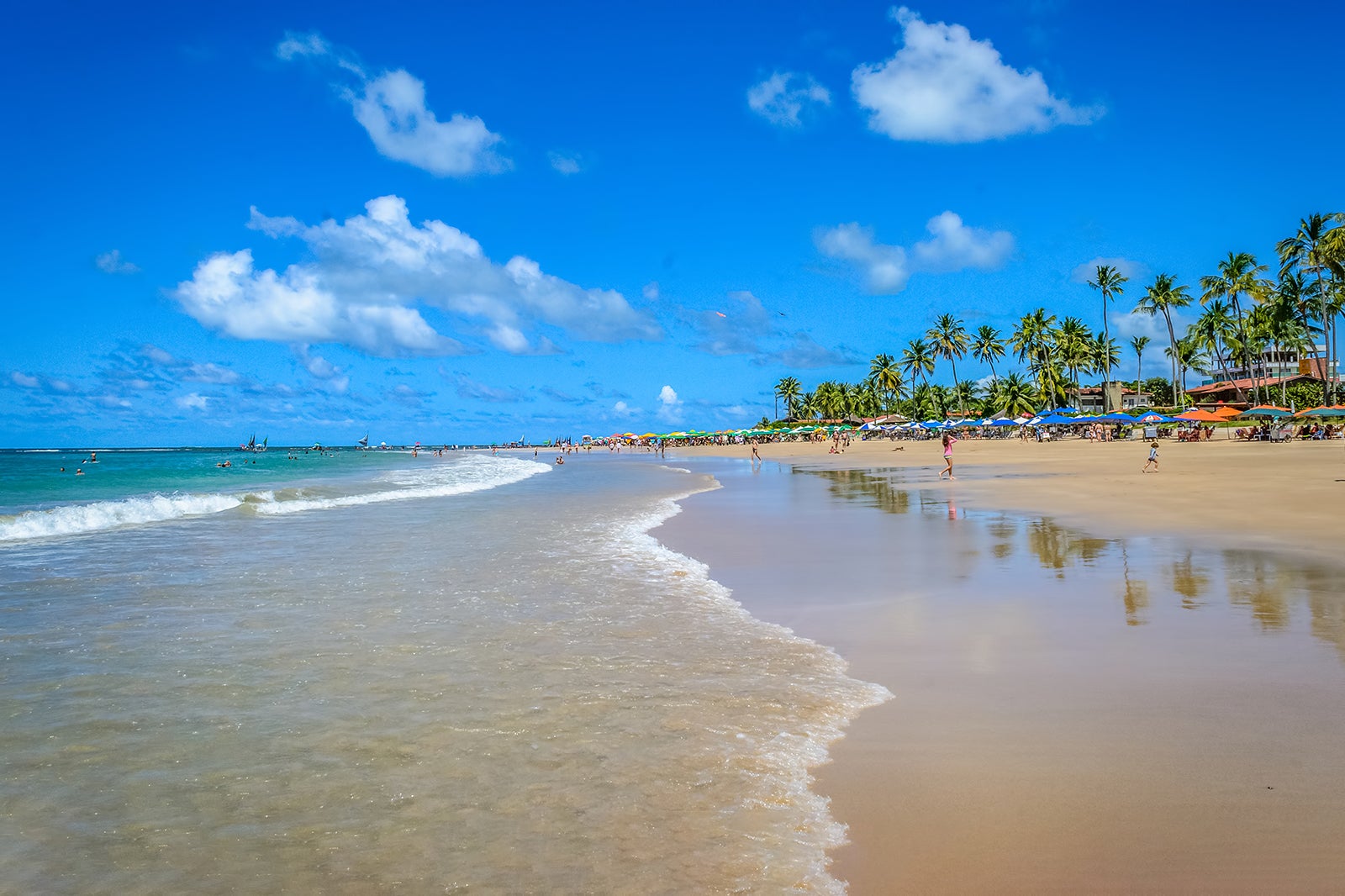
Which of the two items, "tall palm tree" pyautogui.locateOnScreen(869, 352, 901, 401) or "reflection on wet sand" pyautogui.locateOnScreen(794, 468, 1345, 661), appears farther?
"tall palm tree" pyautogui.locateOnScreen(869, 352, 901, 401)

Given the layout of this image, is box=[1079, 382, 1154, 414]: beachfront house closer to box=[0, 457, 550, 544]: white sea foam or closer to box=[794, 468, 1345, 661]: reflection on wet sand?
box=[0, 457, 550, 544]: white sea foam

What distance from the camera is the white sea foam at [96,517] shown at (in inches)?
763

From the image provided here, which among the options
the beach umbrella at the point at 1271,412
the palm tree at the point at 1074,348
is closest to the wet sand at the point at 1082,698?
the beach umbrella at the point at 1271,412

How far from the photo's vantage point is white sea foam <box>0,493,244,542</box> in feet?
63.6

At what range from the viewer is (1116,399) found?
10538 cm

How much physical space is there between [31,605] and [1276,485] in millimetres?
25259

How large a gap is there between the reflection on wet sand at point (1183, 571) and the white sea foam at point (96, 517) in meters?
20.4

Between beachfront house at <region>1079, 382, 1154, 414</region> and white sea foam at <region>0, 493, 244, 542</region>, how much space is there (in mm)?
99426

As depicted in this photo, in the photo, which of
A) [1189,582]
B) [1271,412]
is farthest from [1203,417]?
[1189,582]

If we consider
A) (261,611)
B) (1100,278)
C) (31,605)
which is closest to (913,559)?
(261,611)

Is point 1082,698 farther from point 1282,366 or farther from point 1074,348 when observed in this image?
point 1282,366

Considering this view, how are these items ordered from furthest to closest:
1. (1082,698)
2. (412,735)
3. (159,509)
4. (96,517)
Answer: (159,509) → (96,517) → (1082,698) → (412,735)

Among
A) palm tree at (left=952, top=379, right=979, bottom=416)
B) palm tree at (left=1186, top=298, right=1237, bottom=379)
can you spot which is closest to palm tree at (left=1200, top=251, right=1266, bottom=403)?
palm tree at (left=1186, top=298, right=1237, bottom=379)

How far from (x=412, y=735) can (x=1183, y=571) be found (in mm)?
9053
